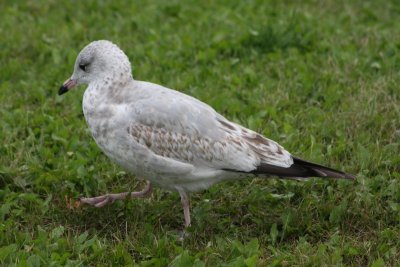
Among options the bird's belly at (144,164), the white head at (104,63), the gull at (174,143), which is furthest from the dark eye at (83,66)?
the bird's belly at (144,164)

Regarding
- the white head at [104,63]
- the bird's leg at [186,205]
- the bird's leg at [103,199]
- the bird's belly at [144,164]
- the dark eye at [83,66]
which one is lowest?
the bird's leg at [103,199]

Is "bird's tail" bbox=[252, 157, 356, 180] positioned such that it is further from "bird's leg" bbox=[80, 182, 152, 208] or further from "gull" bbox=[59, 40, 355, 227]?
"bird's leg" bbox=[80, 182, 152, 208]

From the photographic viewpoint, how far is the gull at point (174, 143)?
208 inches

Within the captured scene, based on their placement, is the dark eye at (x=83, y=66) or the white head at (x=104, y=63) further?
the dark eye at (x=83, y=66)

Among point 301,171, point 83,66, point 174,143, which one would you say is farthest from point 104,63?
point 301,171

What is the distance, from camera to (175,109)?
5.38m

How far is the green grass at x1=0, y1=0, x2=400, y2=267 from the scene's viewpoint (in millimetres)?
5125

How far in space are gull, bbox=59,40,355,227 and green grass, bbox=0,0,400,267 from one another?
34 centimetres

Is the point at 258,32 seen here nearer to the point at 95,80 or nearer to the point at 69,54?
the point at 69,54

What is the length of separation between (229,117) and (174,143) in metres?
1.62

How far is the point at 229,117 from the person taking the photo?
6895 mm

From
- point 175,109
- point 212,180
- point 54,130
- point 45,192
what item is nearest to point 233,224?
point 212,180

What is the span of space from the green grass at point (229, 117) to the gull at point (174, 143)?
0.34 metres

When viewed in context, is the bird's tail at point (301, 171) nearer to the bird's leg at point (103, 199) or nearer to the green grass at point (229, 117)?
the green grass at point (229, 117)
